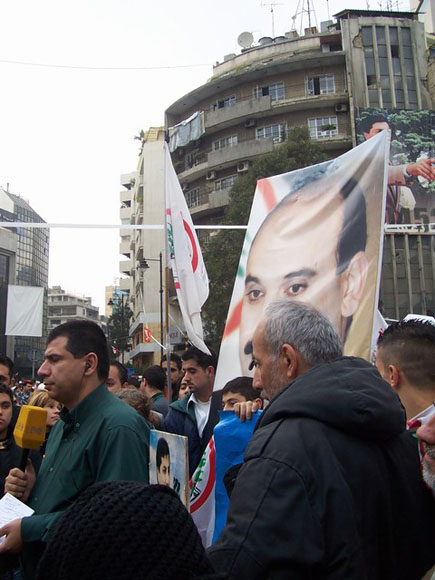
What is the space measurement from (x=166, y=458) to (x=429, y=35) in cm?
4279

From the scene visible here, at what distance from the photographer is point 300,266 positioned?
15.0ft

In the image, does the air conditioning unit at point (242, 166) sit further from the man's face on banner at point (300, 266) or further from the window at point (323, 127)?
the man's face on banner at point (300, 266)

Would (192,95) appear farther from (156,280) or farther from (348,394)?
(348,394)

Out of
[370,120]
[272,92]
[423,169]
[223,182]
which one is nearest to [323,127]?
[370,120]

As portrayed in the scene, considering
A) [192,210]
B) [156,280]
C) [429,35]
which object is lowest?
[156,280]

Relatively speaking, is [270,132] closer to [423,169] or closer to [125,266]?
[423,169]

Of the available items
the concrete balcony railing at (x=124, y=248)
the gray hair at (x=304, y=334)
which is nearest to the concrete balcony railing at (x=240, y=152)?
the concrete balcony railing at (x=124, y=248)

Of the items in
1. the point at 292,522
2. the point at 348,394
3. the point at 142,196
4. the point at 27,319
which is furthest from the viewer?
the point at 142,196

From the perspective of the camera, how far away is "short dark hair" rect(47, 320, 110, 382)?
8.88 feet

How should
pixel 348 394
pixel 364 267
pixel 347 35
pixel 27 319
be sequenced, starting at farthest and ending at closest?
pixel 347 35, pixel 27 319, pixel 364 267, pixel 348 394

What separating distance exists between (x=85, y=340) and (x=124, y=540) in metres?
1.95

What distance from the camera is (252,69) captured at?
3616 centimetres

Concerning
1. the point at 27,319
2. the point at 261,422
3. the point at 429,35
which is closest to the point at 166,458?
the point at 261,422

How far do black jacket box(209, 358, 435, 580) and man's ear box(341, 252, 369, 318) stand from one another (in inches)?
105
